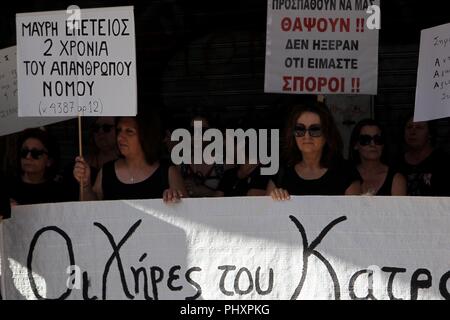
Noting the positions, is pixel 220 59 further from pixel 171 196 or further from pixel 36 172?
pixel 171 196

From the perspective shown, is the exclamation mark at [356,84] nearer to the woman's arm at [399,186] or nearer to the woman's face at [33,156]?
the woman's arm at [399,186]

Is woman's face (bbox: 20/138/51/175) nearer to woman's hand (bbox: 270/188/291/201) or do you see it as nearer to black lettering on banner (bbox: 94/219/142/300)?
black lettering on banner (bbox: 94/219/142/300)

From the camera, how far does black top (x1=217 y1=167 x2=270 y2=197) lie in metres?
6.77

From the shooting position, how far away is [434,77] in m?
6.89

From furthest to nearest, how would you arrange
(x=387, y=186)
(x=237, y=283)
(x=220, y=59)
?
(x=220, y=59) → (x=387, y=186) → (x=237, y=283)

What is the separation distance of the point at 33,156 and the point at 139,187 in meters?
0.71

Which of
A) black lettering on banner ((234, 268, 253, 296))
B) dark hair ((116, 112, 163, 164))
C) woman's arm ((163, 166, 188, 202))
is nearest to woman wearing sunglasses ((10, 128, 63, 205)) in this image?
dark hair ((116, 112, 163, 164))

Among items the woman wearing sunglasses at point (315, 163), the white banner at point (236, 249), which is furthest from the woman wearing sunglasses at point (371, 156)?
the white banner at point (236, 249)

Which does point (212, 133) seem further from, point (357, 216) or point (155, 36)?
point (357, 216)

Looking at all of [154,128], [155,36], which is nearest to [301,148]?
[154,128]

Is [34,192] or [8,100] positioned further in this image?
[8,100]

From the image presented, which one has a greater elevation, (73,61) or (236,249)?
(73,61)

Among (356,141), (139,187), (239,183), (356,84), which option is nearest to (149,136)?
(139,187)
